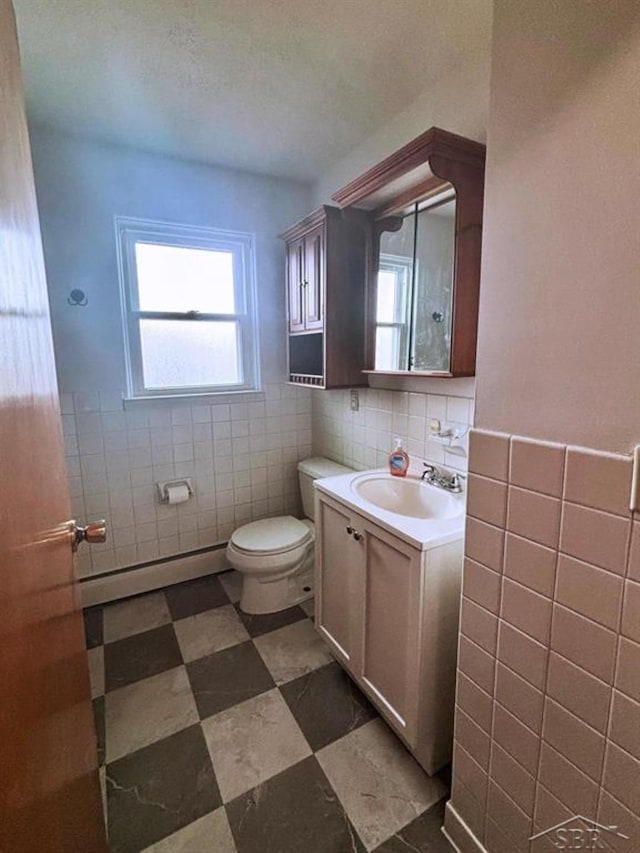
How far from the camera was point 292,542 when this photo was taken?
2.09 metres

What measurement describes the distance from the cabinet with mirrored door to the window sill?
2.73 feet

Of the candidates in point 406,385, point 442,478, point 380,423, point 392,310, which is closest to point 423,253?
point 392,310

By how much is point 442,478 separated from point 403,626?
626mm

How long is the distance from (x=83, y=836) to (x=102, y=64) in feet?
7.30

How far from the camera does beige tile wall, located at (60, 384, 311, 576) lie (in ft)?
7.02

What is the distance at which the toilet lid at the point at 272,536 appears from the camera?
6.72 ft

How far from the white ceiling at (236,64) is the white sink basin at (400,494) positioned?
1509mm

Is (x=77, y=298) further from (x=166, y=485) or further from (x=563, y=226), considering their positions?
(x=563, y=226)

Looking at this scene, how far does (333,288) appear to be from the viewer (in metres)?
1.96

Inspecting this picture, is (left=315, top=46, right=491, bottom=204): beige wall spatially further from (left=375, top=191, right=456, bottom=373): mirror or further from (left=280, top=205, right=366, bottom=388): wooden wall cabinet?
(left=280, top=205, right=366, bottom=388): wooden wall cabinet

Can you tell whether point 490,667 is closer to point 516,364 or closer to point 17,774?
point 516,364

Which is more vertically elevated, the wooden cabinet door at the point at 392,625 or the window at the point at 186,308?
the window at the point at 186,308

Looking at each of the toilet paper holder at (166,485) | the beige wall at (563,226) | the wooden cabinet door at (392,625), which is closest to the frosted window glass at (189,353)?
the toilet paper holder at (166,485)

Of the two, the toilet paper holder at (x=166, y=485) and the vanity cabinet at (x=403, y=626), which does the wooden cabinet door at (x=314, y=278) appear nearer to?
the vanity cabinet at (x=403, y=626)
